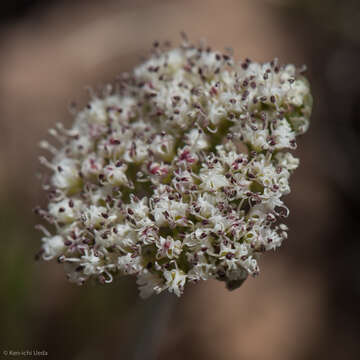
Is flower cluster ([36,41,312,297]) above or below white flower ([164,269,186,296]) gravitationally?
above

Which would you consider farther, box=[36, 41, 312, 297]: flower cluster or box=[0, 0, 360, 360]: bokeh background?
box=[0, 0, 360, 360]: bokeh background

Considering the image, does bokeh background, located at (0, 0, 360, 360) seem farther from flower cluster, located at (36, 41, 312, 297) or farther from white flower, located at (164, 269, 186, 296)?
white flower, located at (164, 269, 186, 296)

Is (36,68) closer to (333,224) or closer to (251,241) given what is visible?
(333,224)

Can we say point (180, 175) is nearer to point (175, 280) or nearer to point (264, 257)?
point (175, 280)

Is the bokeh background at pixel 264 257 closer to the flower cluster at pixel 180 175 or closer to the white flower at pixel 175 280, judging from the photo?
the flower cluster at pixel 180 175

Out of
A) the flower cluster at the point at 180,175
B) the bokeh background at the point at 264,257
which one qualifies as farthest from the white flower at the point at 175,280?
the bokeh background at the point at 264,257

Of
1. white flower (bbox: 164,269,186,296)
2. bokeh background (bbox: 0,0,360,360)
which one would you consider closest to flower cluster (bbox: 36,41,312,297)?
white flower (bbox: 164,269,186,296)

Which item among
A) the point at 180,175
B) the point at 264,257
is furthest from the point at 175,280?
the point at 264,257
